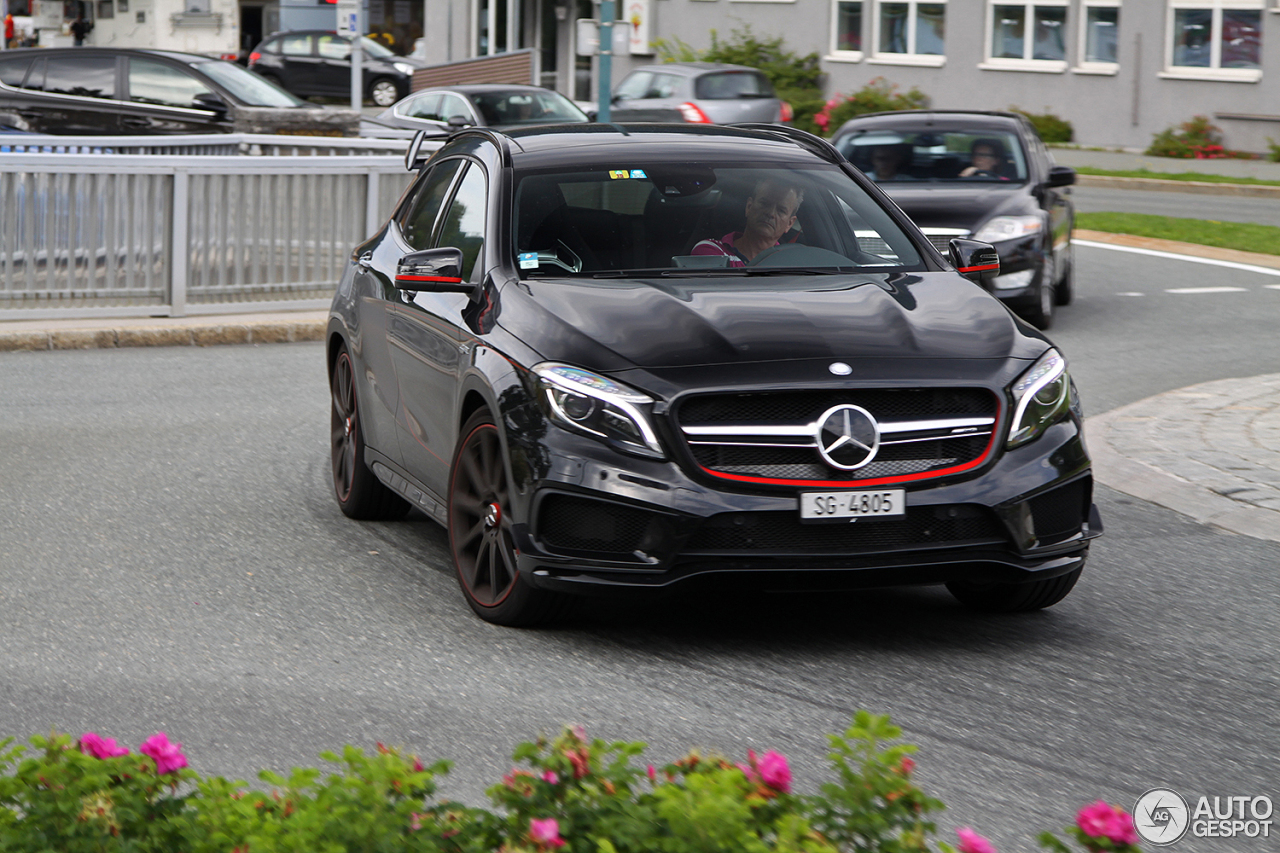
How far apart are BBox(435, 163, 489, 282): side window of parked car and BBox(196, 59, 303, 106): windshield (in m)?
14.2

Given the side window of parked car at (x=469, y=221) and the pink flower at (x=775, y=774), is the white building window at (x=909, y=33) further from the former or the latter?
the pink flower at (x=775, y=774)

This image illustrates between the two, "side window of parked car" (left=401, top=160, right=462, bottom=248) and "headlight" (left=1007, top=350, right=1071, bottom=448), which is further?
"side window of parked car" (left=401, top=160, right=462, bottom=248)

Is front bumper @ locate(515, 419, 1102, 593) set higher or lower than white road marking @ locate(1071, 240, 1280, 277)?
lower

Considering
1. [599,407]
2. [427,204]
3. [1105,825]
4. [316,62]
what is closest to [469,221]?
[427,204]

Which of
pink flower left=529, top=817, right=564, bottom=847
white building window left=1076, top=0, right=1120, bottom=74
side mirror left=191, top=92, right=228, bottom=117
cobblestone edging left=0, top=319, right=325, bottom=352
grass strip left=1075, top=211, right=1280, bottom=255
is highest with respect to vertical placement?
white building window left=1076, top=0, right=1120, bottom=74

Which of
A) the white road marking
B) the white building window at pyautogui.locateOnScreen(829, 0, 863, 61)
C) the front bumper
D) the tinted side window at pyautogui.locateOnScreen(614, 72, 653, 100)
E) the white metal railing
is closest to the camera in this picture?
the front bumper

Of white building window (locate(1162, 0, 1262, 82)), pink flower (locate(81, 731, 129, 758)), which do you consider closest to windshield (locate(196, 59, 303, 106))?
pink flower (locate(81, 731, 129, 758))

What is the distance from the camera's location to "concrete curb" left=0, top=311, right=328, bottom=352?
42.1 feet

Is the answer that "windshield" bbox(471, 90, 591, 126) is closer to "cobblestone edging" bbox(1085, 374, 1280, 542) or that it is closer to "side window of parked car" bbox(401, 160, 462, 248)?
"cobblestone edging" bbox(1085, 374, 1280, 542)

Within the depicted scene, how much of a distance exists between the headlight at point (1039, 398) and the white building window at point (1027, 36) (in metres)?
31.5

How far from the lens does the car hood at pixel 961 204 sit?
43.9 ft

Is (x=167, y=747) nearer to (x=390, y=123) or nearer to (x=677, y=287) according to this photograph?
(x=677, y=287)

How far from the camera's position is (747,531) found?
502 centimetres

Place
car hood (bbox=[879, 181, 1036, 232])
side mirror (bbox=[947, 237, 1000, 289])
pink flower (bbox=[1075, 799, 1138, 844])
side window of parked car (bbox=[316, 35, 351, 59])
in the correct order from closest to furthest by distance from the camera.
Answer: pink flower (bbox=[1075, 799, 1138, 844]) → side mirror (bbox=[947, 237, 1000, 289]) → car hood (bbox=[879, 181, 1036, 232]) → side window of parked car (bbox=[316, 35, 351, 59])
